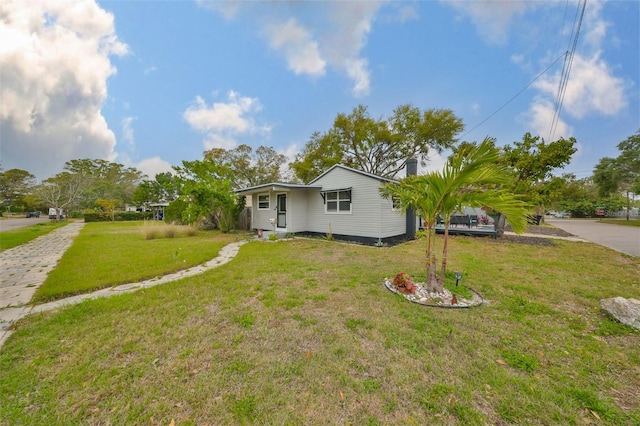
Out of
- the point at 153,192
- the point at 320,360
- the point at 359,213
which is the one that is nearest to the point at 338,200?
the point at 359,213

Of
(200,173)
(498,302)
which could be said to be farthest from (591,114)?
(200,173)

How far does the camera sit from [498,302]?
12.1 ft

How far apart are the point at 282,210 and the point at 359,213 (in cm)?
428

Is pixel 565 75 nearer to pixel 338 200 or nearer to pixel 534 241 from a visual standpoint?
pixel 534 241

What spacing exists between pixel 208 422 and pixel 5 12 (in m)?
10.4

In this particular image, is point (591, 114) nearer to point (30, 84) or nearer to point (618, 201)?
point (30, 84)

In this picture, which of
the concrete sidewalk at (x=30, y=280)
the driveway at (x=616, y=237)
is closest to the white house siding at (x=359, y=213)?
the concrete sidewalk at (x=30, y=280)

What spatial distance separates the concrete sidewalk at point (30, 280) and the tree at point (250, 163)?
20651 mm

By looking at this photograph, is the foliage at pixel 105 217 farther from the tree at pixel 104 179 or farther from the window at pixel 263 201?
the window at pixel 263 201

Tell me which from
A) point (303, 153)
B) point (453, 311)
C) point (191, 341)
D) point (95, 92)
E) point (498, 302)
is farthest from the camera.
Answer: point (303, 153)

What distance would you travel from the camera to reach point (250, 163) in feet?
90.7

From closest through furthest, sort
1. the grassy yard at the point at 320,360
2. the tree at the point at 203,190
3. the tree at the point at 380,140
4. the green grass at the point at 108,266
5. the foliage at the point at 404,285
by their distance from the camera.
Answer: the grassy yard at the point at 320,360 < the foliage at the point at 404,285 < the green grass at the point at 108,266 < the tree at the point at 203,190 < the tree at the point at 380,140

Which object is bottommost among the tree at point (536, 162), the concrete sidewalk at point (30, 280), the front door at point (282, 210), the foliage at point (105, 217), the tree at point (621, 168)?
the concrete sidewalk at point (30, 280)

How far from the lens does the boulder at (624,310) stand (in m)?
2.93
